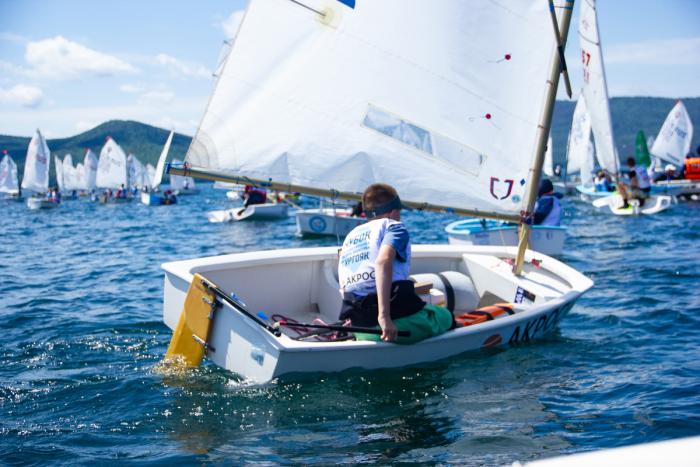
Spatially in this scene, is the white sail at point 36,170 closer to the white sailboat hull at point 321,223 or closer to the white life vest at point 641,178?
the white sailboat hull at point 321,223

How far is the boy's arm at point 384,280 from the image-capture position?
14.5ft

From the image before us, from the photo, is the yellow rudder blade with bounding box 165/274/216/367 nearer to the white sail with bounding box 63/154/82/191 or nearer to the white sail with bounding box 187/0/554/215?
the white sail with bounding box 187/0/554/215

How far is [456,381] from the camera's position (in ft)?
16.6

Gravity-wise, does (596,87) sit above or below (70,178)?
above

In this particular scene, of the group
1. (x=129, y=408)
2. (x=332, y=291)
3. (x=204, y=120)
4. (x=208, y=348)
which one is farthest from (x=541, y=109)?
(x=129, y=408)

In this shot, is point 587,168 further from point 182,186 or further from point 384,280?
point 182,186

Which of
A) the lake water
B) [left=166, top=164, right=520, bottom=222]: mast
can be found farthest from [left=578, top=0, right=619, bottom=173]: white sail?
[left=166, top=164, right=520, bottom=222]: mast

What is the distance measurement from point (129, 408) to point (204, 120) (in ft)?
8.55

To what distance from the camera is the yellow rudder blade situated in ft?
15.7

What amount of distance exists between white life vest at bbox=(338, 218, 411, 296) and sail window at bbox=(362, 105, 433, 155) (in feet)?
5.36

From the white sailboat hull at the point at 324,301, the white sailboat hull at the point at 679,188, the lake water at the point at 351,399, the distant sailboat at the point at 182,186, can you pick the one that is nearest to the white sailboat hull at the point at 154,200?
the distant sailboat at the point at 182,186

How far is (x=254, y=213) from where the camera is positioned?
24.3m

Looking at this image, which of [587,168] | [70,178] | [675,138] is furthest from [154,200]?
[675,138]

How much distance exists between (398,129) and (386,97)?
32 cm
